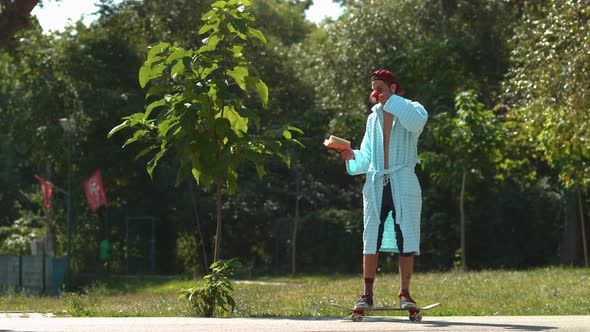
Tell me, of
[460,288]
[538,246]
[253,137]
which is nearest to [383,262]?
[538,246]

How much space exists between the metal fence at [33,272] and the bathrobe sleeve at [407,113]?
26290 mm

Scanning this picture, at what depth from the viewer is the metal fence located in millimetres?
32969

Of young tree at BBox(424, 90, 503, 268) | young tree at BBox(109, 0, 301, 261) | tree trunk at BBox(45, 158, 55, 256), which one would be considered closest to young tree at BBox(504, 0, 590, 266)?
young tree at BBox(424, 90, 503, 268)

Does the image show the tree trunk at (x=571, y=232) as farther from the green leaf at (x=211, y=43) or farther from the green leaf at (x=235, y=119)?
the green leaf at (x=211, y=43)

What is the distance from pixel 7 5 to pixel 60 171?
116 ft

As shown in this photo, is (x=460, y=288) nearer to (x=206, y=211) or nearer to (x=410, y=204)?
(x=410, y=204)

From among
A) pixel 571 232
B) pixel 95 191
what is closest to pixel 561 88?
pixel 571 232

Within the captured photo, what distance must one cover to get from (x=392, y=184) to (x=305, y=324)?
1.43m

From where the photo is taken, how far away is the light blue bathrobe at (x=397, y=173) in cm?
788

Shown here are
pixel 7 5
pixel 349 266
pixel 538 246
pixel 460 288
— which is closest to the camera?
pixel 7 5

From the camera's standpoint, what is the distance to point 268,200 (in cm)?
3903

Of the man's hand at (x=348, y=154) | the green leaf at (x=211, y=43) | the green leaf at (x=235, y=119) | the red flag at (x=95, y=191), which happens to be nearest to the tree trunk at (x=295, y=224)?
the red flag at (x=95, y=191)

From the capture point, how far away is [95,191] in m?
37.2

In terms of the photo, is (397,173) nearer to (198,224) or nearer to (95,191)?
(95,191)
